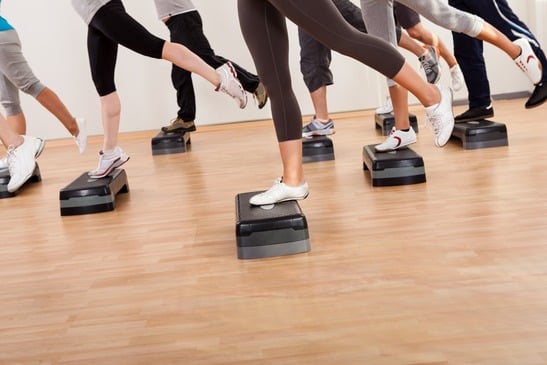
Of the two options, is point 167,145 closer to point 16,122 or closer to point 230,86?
point 16,122

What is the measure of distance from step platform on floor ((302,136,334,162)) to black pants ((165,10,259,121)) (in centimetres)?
73

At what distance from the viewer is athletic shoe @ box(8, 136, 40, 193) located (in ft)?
11.2

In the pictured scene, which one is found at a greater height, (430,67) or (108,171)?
(430,67)

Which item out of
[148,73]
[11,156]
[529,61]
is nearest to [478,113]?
[529,61]

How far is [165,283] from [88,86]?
369 centimetres

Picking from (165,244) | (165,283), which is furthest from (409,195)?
(165,283)

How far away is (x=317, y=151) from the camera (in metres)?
3.61

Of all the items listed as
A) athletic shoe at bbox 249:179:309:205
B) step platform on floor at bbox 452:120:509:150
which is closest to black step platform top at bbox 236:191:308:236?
athletic shoe at bbox 249:179:309:205

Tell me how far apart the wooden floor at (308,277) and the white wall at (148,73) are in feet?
7.14

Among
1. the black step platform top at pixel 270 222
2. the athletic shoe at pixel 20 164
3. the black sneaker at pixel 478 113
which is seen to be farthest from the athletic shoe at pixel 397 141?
the athletic shoe at pixel 20 164

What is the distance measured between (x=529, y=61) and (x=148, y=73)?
2.93m

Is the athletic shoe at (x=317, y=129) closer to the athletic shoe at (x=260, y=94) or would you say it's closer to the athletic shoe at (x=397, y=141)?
the athletic shoe at (x=260, y=94)

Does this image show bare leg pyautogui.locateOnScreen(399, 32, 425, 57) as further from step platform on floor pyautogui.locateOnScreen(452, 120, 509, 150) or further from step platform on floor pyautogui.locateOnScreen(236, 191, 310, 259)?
step platform on floor pyautogui.locateOnScreen(236, 191, 310, 259)

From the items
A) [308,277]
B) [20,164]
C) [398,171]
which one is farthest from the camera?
[20,164]
